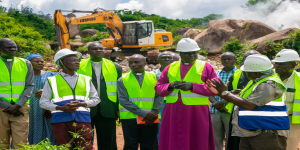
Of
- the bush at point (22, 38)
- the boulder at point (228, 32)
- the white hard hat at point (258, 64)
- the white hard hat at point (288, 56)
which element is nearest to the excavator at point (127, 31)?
the bush at point (22, 38)

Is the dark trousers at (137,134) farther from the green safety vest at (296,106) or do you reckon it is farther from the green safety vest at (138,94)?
the green safety vest at (296,106)

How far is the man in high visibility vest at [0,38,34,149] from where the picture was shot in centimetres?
392

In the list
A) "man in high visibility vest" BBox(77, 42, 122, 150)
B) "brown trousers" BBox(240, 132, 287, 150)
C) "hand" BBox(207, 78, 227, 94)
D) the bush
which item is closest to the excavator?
the bush

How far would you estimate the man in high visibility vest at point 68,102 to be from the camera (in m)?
3.32

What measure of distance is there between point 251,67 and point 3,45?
3.59 metres

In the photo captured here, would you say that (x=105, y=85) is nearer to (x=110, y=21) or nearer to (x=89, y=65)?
(x=89, y=65)

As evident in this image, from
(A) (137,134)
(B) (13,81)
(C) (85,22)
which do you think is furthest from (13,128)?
(C) (85,22)

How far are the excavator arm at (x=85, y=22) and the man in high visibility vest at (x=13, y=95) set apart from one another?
9289mm

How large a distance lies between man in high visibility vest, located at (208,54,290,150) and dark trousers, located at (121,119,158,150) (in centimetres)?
129

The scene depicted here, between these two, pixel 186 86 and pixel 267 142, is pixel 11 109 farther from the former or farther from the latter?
pixel 267 142

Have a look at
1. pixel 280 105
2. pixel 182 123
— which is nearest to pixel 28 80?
pixel 182 123

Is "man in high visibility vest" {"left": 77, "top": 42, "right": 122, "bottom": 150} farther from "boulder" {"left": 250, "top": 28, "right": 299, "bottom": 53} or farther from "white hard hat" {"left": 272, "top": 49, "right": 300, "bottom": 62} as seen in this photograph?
"boulder" {"left": 250, "top": 28, "right": 299, "bottom": 53}

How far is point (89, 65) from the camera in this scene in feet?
15.1

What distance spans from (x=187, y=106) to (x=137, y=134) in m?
1.01
